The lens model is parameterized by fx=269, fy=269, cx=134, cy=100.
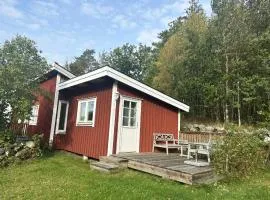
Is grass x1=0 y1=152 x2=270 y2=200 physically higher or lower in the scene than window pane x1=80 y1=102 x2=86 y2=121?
lower

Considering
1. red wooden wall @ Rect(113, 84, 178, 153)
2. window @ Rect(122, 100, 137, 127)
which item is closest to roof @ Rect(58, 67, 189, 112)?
red wooden wall @ Rect(113, 84, 178, 153)

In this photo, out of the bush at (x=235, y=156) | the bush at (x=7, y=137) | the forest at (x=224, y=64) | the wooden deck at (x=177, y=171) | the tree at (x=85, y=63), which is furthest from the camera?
the tree at (x=85, y=63)

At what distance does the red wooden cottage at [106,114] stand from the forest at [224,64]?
25.4ft

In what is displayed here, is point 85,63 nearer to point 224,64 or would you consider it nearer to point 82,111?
point 224,64

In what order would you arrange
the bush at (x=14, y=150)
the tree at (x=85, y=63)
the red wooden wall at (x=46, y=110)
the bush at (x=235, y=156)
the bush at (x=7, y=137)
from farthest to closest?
the tree at (x=85, y=63)
the red wooden wall at (x=46, y=110)
the bush at (x=7, y=137)
the bush at (x=14, y=150)
the bush at (x=235, y=156)

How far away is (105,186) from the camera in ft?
21.9

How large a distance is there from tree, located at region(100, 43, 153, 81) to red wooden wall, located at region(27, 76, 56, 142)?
3328 centimetres

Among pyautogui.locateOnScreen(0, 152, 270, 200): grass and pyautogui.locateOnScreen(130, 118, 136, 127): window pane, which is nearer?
pyautogui.locateOnScreen(0, 152, 270, 200): grass

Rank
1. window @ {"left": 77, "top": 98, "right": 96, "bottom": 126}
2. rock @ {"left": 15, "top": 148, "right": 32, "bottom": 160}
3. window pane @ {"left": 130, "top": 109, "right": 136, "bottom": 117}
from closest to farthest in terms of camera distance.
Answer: rock @ {"left": 15, "top": 148, "right": 32, "bottom": 160}
window pane @ {"left": 130, "top": 109, "right": 136, "bottom": 117}
window @ {"left": 77, "top": 98, "right": 96, "bottom": 126}

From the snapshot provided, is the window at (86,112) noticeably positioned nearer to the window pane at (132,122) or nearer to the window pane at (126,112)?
the window pane at (126,112)

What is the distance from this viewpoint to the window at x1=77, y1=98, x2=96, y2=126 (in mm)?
11040

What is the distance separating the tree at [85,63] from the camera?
55844 millimetres

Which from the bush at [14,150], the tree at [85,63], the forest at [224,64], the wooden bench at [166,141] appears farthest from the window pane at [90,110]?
the tree at [85,63]

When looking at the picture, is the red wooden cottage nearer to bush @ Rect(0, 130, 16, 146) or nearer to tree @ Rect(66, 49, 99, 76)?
bush @ Rect(0, 130, 16, 146)
